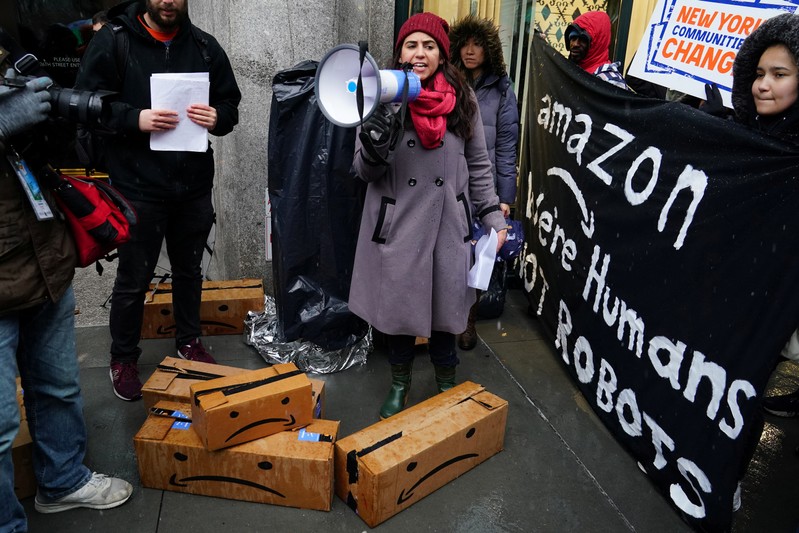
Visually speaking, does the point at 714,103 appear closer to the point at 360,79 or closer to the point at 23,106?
the point at 360,79

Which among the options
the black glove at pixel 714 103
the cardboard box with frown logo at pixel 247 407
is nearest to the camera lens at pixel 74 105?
the cardboard box with frown logo at pixel 247 407

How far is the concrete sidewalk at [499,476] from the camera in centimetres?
264

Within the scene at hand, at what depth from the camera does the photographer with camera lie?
201cm

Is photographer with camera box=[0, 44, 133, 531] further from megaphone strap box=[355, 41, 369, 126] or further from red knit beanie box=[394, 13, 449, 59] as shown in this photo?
red knit beanie box=[394, 13, 449, 59]

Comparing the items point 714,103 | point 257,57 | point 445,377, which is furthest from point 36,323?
point 714,103

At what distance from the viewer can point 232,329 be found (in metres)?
4.22

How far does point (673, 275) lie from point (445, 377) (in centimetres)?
132

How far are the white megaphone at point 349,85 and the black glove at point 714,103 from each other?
1.49 m

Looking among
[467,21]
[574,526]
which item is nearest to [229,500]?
[574,526]

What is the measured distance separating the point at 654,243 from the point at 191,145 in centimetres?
237

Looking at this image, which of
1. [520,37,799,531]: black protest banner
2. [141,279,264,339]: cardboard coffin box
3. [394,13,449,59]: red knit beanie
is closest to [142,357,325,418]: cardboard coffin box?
[141,279,264,339]: cardboard coffin box

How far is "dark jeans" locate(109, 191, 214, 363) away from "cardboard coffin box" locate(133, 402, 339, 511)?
83 cm

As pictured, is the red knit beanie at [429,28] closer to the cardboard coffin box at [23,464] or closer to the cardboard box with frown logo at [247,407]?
the cardboard box with frown logo at [247,407]

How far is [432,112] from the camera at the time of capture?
2852mm
